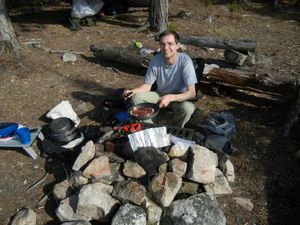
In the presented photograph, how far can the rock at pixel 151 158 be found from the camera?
401 centimetres

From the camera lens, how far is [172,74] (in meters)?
4.82

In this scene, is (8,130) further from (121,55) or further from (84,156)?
(121,55)

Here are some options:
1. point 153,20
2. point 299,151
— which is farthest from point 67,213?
point 153,20

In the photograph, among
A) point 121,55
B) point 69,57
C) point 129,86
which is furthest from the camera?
point 69,57

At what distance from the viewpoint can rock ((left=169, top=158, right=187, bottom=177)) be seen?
3967 mm

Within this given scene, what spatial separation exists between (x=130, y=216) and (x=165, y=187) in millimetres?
521

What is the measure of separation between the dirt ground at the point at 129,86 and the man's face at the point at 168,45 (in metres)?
1.45

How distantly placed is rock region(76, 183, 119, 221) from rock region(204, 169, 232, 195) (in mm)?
1154

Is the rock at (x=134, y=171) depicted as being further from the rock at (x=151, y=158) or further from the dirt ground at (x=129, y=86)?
the dirt ground at (x=129, y=86)

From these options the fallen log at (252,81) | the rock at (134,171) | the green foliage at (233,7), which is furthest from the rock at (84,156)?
the green foliage at (233,7)

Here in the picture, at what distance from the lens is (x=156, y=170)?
4.01m

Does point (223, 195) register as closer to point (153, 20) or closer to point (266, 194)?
point (266, 194)

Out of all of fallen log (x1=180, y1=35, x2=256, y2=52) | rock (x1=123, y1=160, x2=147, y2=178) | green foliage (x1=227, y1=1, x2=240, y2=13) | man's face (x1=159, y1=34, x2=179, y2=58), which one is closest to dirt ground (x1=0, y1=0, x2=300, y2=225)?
green foliage (x1=227, y1=1, x2=240, y2=13)

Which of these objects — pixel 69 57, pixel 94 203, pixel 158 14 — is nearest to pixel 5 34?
pixel 69 57
